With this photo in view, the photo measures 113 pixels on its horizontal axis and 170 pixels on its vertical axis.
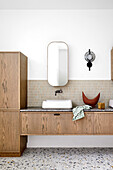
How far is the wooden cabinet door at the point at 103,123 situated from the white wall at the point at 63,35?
981 mm

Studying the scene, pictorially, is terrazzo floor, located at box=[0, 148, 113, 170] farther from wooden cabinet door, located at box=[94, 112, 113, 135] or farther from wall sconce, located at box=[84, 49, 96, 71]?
wall sconce, located at box=[84, 49, 96, 71]

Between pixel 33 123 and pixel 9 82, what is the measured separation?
2.97ft

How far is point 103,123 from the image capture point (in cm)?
325

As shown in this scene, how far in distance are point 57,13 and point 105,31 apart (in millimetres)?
1163

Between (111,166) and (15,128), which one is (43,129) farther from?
(111,166)

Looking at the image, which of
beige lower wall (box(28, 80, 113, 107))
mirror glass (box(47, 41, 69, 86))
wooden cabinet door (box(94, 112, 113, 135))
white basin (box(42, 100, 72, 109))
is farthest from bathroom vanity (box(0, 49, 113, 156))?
mirror glass (box(47, 41, 69, 86))

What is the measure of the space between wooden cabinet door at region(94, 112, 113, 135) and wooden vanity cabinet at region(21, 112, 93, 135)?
0.31 feet

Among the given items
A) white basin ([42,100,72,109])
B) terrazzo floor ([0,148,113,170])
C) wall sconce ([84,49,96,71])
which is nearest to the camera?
terrazzo floor ([0,148,113,170])

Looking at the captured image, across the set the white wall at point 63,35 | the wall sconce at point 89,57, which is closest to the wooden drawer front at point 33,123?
the white wall at point 63,35

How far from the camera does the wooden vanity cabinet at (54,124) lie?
3262 millimetres

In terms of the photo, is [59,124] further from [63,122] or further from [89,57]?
[89,57]

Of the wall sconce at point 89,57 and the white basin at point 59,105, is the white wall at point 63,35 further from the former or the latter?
the white basin at point 59,105

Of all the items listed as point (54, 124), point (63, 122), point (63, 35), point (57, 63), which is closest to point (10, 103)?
point (54, 124)

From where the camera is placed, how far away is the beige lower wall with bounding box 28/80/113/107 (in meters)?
3.91
